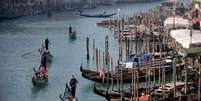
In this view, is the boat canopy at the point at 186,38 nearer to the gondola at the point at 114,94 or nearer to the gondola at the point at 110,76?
the gondola at the point at 110,76

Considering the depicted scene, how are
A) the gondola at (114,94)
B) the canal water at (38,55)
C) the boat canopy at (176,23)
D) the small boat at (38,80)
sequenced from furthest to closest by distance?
the boat canopy at (176,23)
the small boat at (38,80)
the canal water at (38,55)
the gondola at (114,94)

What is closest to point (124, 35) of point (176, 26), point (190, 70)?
point (176, 26)

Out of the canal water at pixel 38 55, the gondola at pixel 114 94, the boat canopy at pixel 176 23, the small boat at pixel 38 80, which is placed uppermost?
the boat canopy at pixel 176 23

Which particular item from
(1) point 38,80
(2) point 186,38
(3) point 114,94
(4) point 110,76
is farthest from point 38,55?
(3) point 114,94

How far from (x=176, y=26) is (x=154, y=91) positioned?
16.4 meters

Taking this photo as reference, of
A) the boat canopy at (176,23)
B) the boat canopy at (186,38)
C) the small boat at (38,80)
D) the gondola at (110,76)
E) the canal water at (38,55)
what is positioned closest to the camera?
the gondola at (110,76)

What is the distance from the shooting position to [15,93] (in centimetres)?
2148

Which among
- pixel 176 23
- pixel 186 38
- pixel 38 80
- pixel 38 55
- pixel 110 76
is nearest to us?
pixel 110 76

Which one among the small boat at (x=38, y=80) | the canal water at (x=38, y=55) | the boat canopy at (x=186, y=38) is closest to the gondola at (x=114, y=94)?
the canal water at (x=38, y=55)

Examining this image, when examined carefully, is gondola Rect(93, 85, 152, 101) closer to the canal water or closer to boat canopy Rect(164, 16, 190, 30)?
the canal water

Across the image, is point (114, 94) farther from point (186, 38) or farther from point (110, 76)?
point (186, 38)

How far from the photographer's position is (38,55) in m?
30.8

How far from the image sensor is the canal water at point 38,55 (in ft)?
70.6

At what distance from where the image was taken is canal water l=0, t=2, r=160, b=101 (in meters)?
21.5
